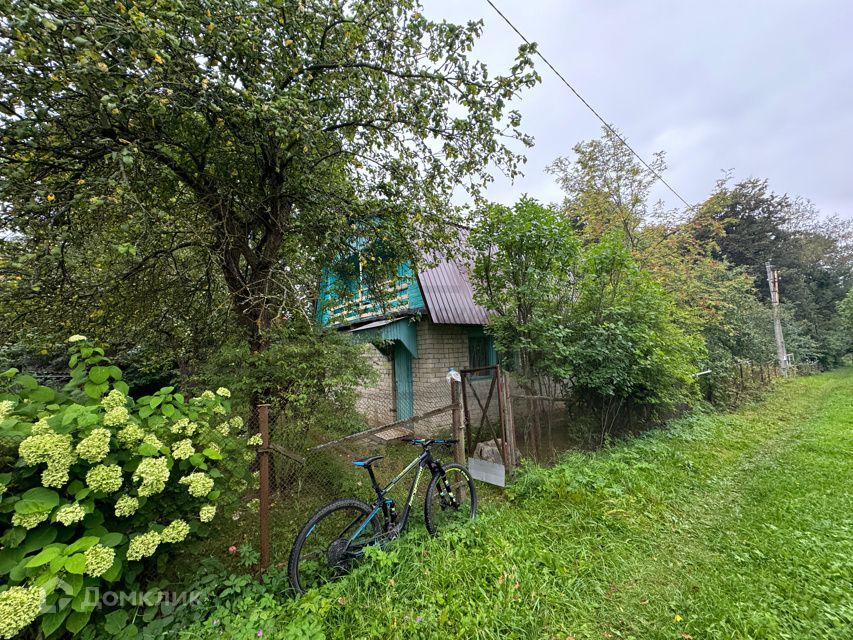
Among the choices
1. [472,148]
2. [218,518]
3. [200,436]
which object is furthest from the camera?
[472,148]

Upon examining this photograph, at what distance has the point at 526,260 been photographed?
17.4 ft

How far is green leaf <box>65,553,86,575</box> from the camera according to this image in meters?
1.45

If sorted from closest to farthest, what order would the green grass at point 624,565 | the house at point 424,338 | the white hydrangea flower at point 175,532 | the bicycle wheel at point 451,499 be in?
the white hydrangea flower at point 175,532, the green grass at point 624,565, the bicycle wheel at point 451,499, the house at point 424,338

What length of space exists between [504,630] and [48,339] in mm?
5234

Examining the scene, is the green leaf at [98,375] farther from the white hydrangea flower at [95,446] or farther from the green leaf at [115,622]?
the green leaf at [115,622]

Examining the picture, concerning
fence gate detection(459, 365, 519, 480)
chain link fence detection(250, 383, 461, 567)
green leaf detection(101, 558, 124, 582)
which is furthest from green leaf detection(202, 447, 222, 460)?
fence gate detection(459, 365, 519, 480)

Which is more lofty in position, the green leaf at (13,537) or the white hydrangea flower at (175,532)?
the green leaf at (13,537)

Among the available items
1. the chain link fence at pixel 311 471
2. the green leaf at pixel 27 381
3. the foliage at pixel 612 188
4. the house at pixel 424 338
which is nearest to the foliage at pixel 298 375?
the chain link fence at pixel 311 471

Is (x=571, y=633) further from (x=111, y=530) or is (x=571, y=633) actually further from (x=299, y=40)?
(x=299, y=40)

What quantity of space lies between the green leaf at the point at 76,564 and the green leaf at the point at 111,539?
0.13 m


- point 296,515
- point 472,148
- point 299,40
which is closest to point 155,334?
point 296,515

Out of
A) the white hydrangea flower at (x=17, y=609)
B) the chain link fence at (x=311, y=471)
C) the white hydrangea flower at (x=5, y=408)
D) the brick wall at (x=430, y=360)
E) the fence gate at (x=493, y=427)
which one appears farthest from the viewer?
the brick wall at (x=430, y=360)

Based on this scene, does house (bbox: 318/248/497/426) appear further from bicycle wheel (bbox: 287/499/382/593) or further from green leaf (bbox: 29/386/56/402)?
green leaf (bbox: 29/386/56/402)

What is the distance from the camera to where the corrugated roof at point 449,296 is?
6.88m
